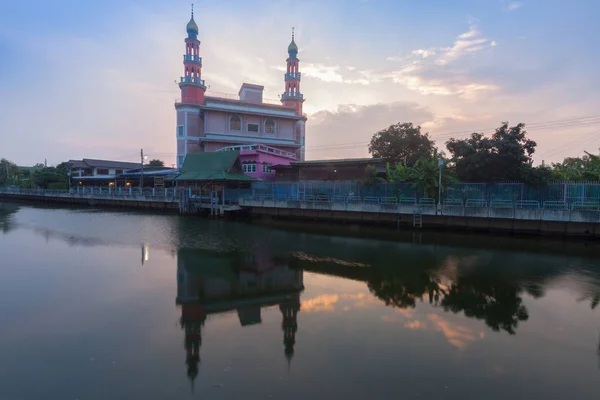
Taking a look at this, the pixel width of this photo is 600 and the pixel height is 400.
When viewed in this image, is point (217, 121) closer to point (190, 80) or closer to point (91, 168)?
point (190, 80)

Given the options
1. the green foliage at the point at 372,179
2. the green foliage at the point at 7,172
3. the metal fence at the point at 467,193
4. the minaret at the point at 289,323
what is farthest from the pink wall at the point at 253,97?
the green foliage at the point at 7,172

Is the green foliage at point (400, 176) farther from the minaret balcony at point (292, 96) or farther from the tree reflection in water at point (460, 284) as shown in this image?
the minaret balcony at point (292, 96)

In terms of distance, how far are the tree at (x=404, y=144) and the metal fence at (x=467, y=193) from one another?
11745 millimetres

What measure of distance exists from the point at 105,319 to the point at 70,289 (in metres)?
3.28

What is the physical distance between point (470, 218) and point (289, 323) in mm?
18035

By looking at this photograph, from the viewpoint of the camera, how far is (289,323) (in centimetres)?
783

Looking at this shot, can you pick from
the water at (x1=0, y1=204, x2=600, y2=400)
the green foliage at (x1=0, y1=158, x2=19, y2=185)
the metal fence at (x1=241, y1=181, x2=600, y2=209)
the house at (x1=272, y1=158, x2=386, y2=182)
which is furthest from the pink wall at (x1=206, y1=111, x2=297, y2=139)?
the green foliage at (x1=0, y1=158, x2=19, y2=185)

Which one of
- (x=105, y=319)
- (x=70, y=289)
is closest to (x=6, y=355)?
(x=105, y=319)

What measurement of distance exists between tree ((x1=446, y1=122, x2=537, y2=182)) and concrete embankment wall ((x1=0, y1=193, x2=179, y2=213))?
29752 mm

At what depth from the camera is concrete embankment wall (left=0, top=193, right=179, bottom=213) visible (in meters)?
37.7

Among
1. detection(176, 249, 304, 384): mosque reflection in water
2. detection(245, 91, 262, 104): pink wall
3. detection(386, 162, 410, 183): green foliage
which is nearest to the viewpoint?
detection(176, 249, 304, 384): mosque reflection in water

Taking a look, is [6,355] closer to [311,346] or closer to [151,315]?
[151,315]

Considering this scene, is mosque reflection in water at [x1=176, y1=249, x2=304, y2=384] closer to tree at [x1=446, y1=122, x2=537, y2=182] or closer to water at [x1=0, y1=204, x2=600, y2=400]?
water at [x1=0, y1=204, x2=600, y2=400]

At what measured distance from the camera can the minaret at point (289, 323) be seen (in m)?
6.57
